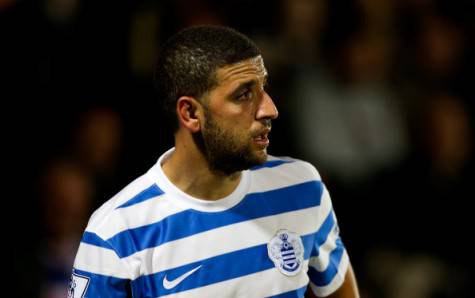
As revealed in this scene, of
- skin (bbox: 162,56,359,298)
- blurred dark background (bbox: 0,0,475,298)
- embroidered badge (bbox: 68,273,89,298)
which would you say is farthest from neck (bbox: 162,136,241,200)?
blurred dark background (bbox: 0,0,475,298)

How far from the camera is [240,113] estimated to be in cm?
228

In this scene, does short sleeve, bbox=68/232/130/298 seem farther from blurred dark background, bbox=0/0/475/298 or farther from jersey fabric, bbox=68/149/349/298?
blurred dark background, bbox=0/0/475/298

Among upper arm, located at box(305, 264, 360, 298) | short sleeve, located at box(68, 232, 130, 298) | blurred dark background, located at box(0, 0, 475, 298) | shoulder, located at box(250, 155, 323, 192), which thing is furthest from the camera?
blurred dark background, located at box(0, 0, 475, 298)

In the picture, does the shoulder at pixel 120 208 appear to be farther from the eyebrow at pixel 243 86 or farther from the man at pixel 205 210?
the eyebrow at pixel 243 86

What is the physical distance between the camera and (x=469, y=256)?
447 centimetres

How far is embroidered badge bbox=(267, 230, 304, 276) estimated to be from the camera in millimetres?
2361

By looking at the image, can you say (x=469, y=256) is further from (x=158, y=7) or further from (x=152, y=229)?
(x=152, y=229)

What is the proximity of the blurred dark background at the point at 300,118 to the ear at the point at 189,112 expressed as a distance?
156 cm

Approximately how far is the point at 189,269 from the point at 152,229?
0.14 meters

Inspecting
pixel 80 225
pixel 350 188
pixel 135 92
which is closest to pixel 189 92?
pixel 80 225

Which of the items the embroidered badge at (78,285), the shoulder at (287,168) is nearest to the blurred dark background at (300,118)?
the embroidered badge at (78,285)

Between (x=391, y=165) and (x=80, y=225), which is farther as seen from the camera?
(x=391, y=165)

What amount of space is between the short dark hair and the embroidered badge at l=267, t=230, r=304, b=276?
0.43 meters

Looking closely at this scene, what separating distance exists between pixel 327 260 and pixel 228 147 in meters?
0.47
